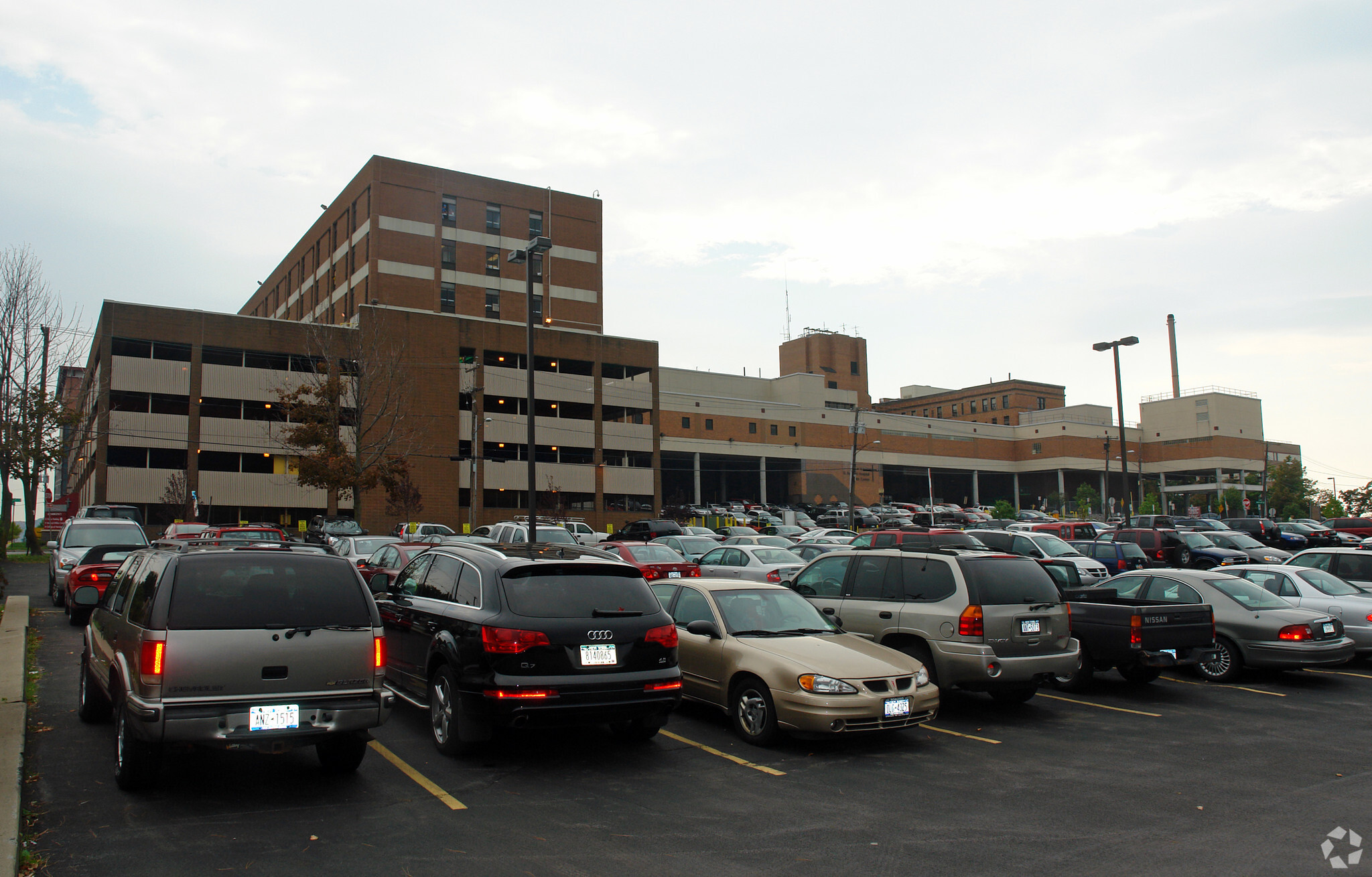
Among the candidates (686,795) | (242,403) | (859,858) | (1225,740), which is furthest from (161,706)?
(242,403)

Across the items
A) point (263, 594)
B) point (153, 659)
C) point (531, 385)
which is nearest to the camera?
point (153, 659)

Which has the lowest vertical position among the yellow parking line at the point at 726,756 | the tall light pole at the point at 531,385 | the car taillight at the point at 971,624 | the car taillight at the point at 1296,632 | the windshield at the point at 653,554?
the yellow parking line at the point at 726,756

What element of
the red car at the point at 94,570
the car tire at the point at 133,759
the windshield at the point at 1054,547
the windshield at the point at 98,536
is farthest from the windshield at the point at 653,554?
the car tire at the point at 133,759

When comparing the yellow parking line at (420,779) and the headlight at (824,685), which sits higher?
the headlight at (824,685)

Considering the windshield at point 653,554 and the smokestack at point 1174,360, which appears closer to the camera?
the windshield at point 653,554

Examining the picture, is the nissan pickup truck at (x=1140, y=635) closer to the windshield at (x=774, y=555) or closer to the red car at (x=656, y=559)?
the red car at (x=656, y=559)

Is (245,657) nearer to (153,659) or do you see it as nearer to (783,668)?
(153,659)

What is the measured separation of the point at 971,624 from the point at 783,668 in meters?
2.56

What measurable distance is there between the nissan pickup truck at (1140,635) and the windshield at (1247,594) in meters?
1.01

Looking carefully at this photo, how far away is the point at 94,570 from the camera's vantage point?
47.3 feet

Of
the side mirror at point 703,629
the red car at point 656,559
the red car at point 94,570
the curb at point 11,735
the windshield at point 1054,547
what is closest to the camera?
the curb at point 11,735

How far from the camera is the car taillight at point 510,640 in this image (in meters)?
7.03

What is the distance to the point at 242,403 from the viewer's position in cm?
5150

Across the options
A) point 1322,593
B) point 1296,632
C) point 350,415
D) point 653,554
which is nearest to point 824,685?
point 1296,632
